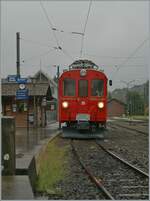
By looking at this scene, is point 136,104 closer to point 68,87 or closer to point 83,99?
point 68,87

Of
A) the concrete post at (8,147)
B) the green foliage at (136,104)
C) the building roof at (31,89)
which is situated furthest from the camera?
the green foliage at (136,104)

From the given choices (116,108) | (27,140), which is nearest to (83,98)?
(27,140)

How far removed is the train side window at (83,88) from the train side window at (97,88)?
325 millimetres

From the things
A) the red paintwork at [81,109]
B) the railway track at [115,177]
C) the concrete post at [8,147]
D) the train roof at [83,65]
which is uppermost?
the train roof at [83,65]

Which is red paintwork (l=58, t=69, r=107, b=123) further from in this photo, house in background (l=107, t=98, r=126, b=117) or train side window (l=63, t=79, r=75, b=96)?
house in background (l=107, t=98, r=126, b=117)

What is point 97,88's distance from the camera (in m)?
20.6

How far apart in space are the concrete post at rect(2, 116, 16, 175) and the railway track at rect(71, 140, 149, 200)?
1.67 metres

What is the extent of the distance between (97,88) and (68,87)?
53.3 inches

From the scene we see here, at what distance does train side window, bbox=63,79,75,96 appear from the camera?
802 inches

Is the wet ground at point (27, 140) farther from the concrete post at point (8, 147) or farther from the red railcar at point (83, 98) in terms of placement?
the concrete post at point (8, 147)

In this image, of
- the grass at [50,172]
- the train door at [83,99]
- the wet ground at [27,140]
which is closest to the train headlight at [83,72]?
the train door at [83,99]

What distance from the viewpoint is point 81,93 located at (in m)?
20.4

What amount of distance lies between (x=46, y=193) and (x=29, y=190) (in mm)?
902

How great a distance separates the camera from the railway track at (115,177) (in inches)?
304
